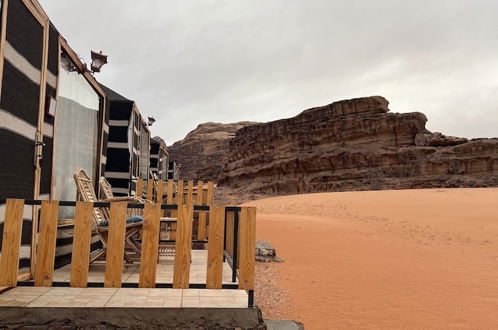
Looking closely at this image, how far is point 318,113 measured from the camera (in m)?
54.3

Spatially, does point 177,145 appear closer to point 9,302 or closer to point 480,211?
point 480,211

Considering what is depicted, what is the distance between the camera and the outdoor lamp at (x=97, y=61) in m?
7.36

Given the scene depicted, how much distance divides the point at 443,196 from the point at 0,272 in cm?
2834

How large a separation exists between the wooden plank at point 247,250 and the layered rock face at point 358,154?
39812 mm

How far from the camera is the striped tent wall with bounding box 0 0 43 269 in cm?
378

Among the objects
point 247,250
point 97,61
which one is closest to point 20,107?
point 247,250

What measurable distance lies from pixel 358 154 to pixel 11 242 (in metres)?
45.4

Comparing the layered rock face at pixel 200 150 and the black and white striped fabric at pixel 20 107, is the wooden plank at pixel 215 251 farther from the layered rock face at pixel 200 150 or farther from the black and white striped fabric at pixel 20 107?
the layered rock face at pixel 200 150

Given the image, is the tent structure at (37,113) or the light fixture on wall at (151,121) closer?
the tent structure at (37,113)

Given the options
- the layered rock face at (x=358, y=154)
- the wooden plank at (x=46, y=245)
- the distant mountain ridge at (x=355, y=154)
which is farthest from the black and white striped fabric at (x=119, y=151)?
the distant mountain ridge at (x=355, y=154)

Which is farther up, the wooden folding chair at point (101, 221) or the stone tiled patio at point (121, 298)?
the wooden folding chair at point (101, 221)

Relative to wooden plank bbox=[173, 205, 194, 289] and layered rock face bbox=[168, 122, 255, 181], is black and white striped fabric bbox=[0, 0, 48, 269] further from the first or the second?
layered rock face bbox=[168, 122, 255, 181]

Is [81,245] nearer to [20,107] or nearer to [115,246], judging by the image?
[115,246]

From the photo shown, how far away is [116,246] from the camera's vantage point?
11.5 feet
